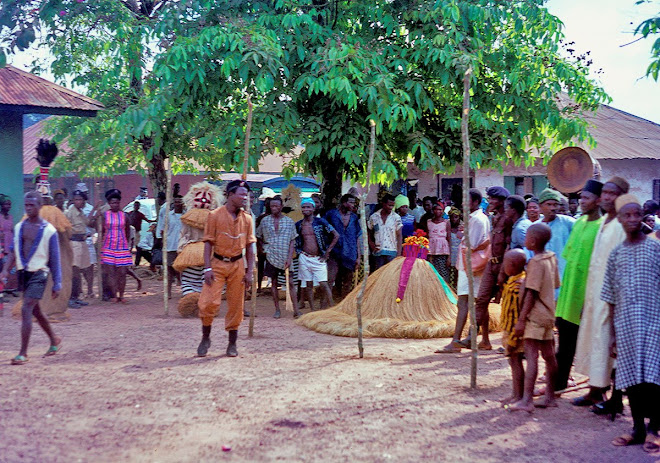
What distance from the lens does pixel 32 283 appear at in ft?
24.6

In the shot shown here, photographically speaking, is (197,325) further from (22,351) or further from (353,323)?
(22,351)

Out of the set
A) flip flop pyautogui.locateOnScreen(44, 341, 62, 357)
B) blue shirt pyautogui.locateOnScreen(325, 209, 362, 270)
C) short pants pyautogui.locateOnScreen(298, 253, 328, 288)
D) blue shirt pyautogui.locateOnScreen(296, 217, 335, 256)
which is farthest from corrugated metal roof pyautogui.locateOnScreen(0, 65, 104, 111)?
flip flop pyautogui.locateOnScreen(44, 341, 62, 357)

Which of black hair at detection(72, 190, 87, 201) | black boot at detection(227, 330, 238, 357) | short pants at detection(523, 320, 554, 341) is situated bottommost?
black boot at detection(227, 330, 238, 357)

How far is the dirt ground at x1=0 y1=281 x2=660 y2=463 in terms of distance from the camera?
482 centimetres

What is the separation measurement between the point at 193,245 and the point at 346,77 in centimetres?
330

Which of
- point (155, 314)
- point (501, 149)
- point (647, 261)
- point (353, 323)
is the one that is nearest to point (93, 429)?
point (647, 261)

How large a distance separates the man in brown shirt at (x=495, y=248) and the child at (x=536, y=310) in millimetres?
1559

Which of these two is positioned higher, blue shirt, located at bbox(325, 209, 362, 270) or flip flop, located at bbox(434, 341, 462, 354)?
blue shirt, located at bbox(325, 209, 362, 270)

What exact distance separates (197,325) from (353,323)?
2.23 m

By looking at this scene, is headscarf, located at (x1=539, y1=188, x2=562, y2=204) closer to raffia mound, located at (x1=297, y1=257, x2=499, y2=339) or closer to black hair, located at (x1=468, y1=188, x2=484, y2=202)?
black hair, located at (x1=468, y1=188, x2=484, y2=202)

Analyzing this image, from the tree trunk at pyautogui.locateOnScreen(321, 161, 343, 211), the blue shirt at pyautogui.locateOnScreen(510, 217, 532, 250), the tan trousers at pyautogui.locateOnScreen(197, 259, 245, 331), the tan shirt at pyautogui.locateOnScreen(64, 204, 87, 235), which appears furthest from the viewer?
the tree trunk at pyautogui.locateOnScreen(321, 161, 343, 211)

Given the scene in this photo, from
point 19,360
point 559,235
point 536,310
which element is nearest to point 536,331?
point 536,310

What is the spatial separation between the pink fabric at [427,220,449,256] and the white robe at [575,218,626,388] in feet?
21.2

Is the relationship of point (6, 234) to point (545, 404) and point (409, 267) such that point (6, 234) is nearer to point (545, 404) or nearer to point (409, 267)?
point (409, 267)
